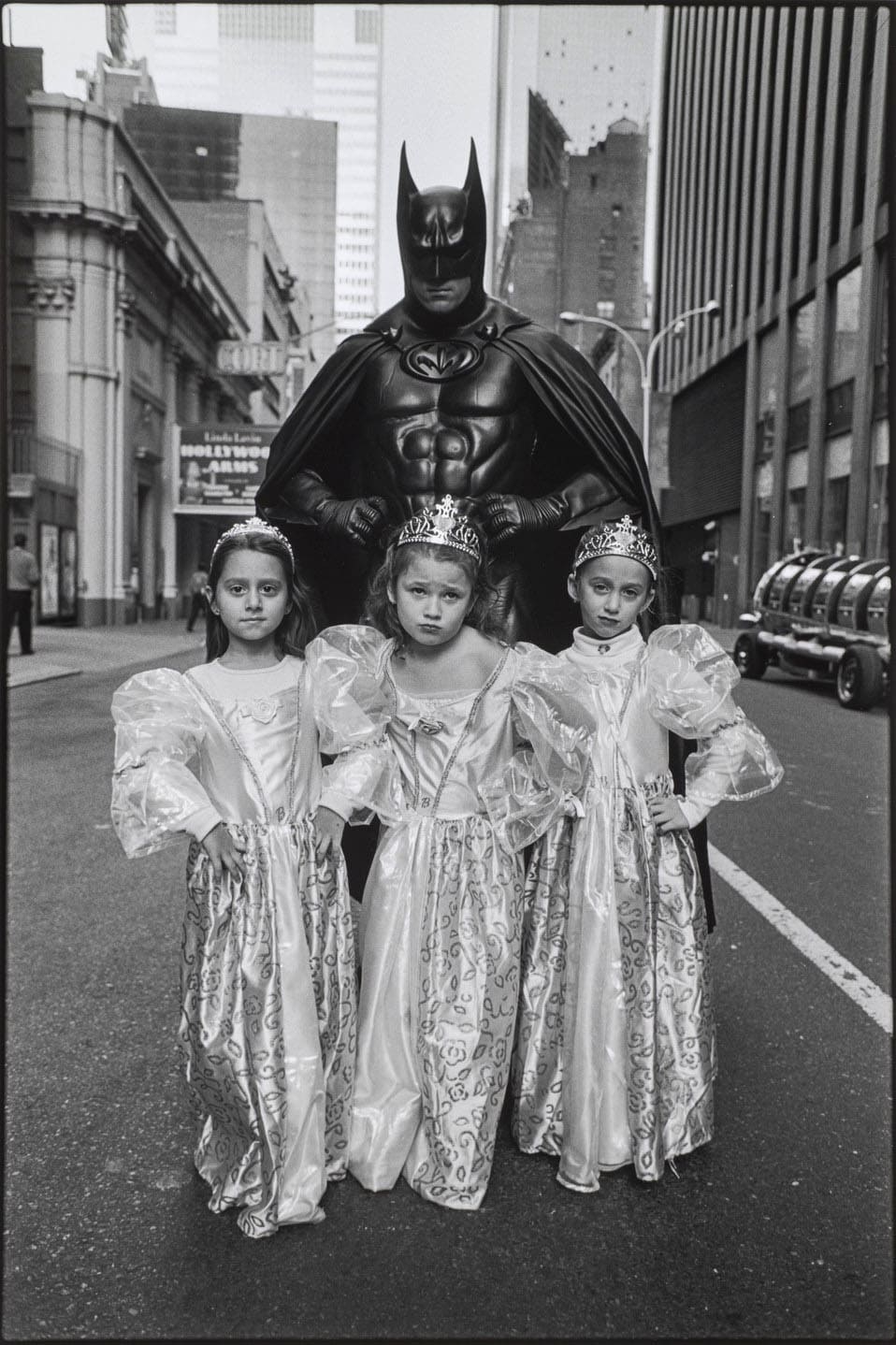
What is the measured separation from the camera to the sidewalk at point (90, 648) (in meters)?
11.5

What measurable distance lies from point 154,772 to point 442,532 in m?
0.80

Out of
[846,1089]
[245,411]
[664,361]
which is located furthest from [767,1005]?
[664,361]

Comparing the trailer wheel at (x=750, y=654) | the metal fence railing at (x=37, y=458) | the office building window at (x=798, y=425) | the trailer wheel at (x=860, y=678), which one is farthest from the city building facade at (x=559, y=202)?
the office building window at (x=798, y=425)

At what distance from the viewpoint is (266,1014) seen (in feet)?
7.36

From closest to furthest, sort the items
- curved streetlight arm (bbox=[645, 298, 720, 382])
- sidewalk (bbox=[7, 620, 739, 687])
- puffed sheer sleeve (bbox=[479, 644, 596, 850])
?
puffed sheer sleeve (bbox=[479, 644, 596, 850]) → sidewalk (bbox=[7, 620, 739, 687]) → curved streetlight arm (bbox=[645, 298, 720, 382])

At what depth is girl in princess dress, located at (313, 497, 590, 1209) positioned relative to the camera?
2365mm

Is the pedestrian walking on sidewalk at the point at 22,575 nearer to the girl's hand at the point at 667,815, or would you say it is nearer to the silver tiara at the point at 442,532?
the silver tiara at the point at 442,532

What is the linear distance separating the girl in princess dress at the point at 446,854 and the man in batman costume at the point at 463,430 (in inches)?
20.9

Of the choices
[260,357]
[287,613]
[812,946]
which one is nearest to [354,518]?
[287,613]

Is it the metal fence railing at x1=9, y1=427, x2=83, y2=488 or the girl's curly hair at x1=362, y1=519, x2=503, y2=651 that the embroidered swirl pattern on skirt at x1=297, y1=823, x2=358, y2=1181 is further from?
the metal fence railing at x1=9, y1=427, x2=83, y2=488

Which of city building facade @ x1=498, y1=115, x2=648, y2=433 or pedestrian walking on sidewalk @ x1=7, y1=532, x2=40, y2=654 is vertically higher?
city building facade @ x1=498, y1=115, x2=648, y2=433

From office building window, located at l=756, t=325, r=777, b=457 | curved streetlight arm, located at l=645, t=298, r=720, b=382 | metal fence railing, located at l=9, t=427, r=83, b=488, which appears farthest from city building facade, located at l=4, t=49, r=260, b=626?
office building window, located at l=756, t=325, r=777, b=457

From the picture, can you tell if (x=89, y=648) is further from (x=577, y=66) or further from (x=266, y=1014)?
(x=577, y=66)

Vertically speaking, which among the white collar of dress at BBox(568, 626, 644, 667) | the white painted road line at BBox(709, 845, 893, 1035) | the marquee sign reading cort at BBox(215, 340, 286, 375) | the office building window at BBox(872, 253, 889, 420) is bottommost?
the white painted road line at BBox(709, 845, 893, 1035)
